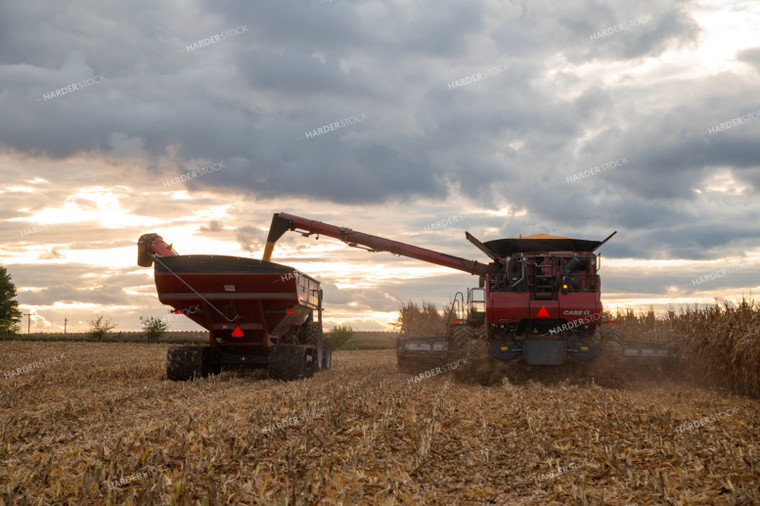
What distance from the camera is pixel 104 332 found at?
111 ft

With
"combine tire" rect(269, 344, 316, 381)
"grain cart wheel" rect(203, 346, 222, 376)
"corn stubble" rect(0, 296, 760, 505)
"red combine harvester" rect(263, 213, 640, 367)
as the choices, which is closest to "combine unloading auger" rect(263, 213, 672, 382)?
"red combine harvester" rect(263, 213, 640, 367)

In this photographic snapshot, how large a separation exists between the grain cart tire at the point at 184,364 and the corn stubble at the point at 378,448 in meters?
2.87

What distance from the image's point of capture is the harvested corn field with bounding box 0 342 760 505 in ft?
18.4

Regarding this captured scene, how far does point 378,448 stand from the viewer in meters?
6.92

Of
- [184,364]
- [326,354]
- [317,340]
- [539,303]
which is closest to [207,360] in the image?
[184,364]

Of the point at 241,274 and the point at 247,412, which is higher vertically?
the point at 241,274

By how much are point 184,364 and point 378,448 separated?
8912 millimetres

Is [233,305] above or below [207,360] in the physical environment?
above

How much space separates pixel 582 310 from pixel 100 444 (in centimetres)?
1011

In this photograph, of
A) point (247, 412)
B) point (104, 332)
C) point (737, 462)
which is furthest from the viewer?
point (104, 332)

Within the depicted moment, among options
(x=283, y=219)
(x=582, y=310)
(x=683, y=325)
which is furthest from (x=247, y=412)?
(x=683, y=325)

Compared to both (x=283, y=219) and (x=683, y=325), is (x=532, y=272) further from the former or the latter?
(x=283, y=219)

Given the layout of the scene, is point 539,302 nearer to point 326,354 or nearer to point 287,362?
point 287,362

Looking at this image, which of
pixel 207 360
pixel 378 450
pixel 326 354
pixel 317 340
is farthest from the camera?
pixel 326 354
